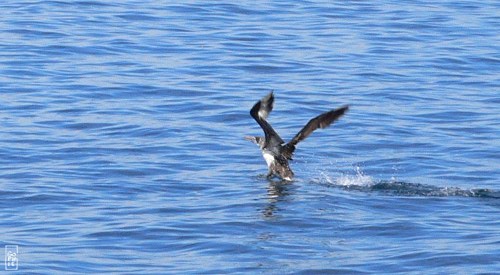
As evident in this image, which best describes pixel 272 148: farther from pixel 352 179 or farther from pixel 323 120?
pixel 323 120

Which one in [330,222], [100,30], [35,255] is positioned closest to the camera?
[35,255]

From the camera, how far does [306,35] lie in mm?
26484

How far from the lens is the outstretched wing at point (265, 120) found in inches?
622

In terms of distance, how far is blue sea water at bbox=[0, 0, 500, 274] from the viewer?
517 inches

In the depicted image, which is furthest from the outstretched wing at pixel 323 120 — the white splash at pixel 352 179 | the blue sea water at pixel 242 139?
the white splash at pixel 352 179

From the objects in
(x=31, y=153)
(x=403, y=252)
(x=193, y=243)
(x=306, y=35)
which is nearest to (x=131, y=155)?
(x=31, y=153)

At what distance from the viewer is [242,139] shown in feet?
60.6

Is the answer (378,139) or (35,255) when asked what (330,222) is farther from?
(378,139)

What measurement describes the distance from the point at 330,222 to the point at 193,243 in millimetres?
1681
